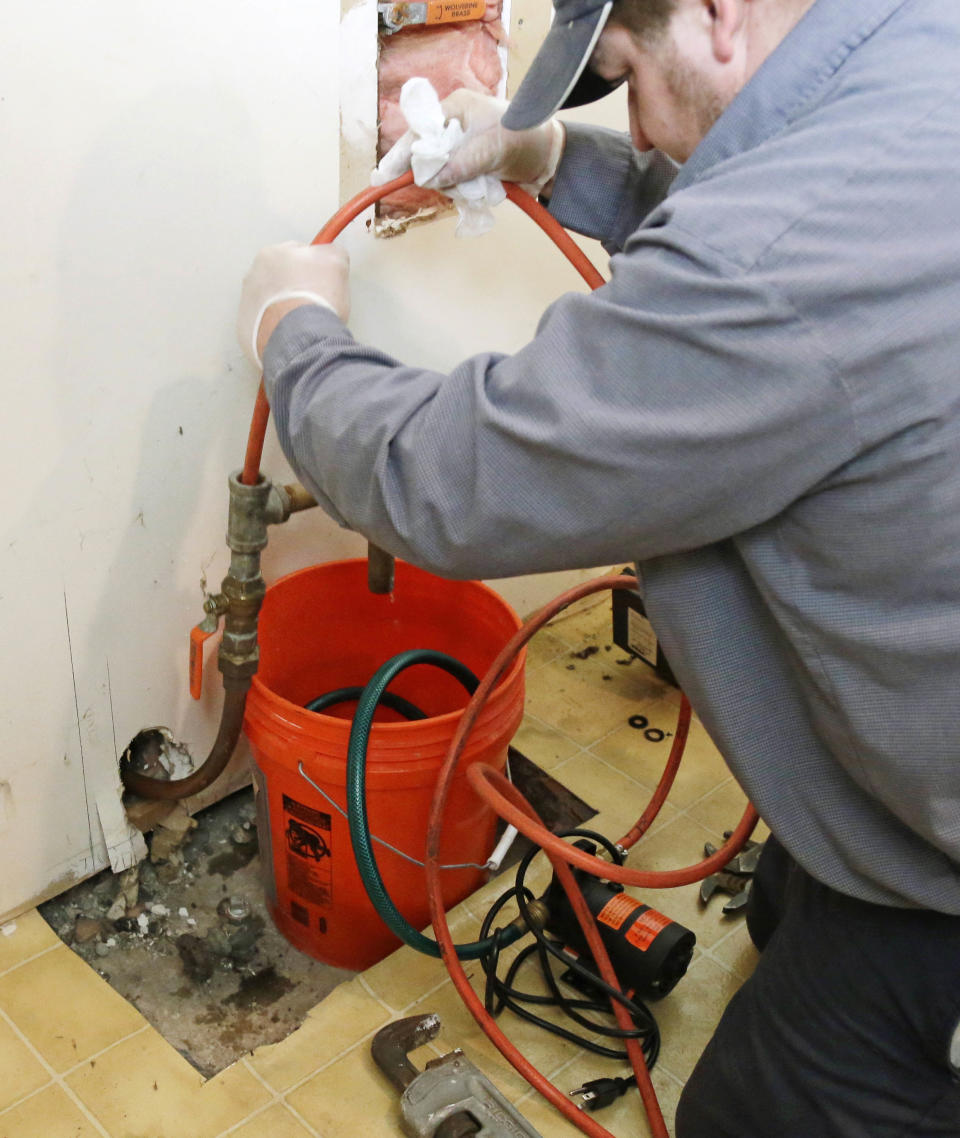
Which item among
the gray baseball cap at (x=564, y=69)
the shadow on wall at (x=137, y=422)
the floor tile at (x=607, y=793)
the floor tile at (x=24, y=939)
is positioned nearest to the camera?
the gray baseball cap at (x=564, y=69)

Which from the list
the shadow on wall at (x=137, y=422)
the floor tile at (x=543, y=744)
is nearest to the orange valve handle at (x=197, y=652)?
the shadow on wall at (x=137, y=422)

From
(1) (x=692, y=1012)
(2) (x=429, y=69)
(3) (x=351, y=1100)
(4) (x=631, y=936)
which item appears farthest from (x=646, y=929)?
Result: (2) (x=429, y=69)

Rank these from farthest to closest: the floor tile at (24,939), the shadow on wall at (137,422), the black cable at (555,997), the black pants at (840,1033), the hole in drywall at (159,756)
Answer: the hole in drywall at (159,756)
the floor tile at (24,939)
the black cable at (555,997)
the shadow on wall at (137,422)
the black pants at (840,1033)

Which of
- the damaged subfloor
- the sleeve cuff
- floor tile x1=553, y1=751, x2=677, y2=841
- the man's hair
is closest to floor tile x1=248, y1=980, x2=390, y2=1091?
Result: the damaged subfloor

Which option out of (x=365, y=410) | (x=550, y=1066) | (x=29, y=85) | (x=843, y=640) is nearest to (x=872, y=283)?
(x=843, y=640)

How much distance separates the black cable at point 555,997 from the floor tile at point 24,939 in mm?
540

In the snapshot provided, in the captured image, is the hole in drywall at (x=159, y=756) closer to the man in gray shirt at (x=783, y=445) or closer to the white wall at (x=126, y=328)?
the white wall at (x=126, y=328)

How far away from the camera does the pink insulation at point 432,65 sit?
47.1 inches

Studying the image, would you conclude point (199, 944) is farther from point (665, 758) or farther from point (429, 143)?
point (429, 143)

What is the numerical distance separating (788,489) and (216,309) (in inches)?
28.8

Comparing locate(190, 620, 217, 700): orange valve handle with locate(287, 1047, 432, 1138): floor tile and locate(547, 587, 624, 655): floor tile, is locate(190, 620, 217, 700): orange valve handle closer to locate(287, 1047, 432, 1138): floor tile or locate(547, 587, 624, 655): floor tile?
locate(287, 1047, 432, 1138): floor tile

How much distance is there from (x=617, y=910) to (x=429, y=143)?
0.87 m

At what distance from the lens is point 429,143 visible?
3.41 ft

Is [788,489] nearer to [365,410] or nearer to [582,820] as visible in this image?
[365,410]
